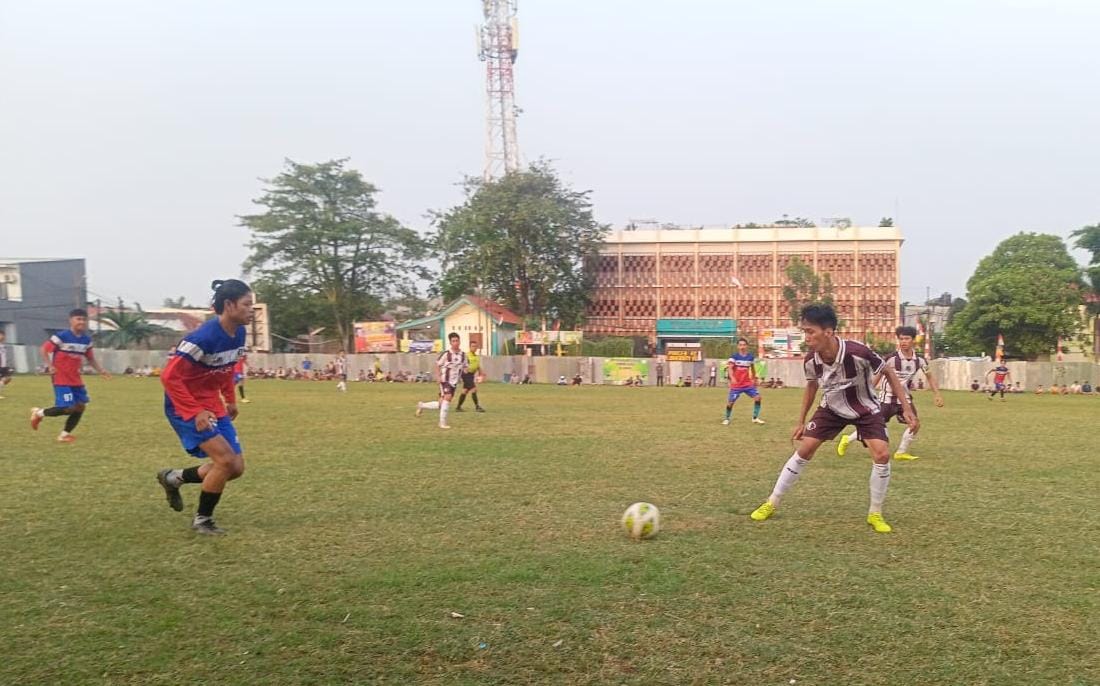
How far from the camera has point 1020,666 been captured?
12.5 feet

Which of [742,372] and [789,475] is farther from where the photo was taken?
[742,372]

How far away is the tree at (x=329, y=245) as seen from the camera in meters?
51.3

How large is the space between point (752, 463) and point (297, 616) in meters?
7.58

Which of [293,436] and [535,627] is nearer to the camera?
[535,627]

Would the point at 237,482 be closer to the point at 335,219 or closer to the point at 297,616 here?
the point at 297,616

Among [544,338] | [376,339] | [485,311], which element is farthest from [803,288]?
[376,339]

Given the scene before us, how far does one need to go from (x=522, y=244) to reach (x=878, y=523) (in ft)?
147

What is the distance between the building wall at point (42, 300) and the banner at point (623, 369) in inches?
1563

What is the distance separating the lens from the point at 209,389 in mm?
6559

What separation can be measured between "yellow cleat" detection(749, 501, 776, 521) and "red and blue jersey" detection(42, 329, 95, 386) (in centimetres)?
1109

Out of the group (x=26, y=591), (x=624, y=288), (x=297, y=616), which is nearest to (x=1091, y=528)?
(x=297, y=616)

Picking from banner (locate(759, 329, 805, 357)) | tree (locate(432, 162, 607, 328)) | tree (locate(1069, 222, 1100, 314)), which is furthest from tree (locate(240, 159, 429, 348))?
tree (locate(1069, 222, 1100, 314))

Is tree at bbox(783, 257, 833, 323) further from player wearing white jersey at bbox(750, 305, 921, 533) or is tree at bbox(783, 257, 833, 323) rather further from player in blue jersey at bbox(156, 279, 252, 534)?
player in blue jersey at bbox(156, 279, 252, 534)

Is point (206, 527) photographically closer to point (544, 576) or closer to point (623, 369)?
point (544, 576)
